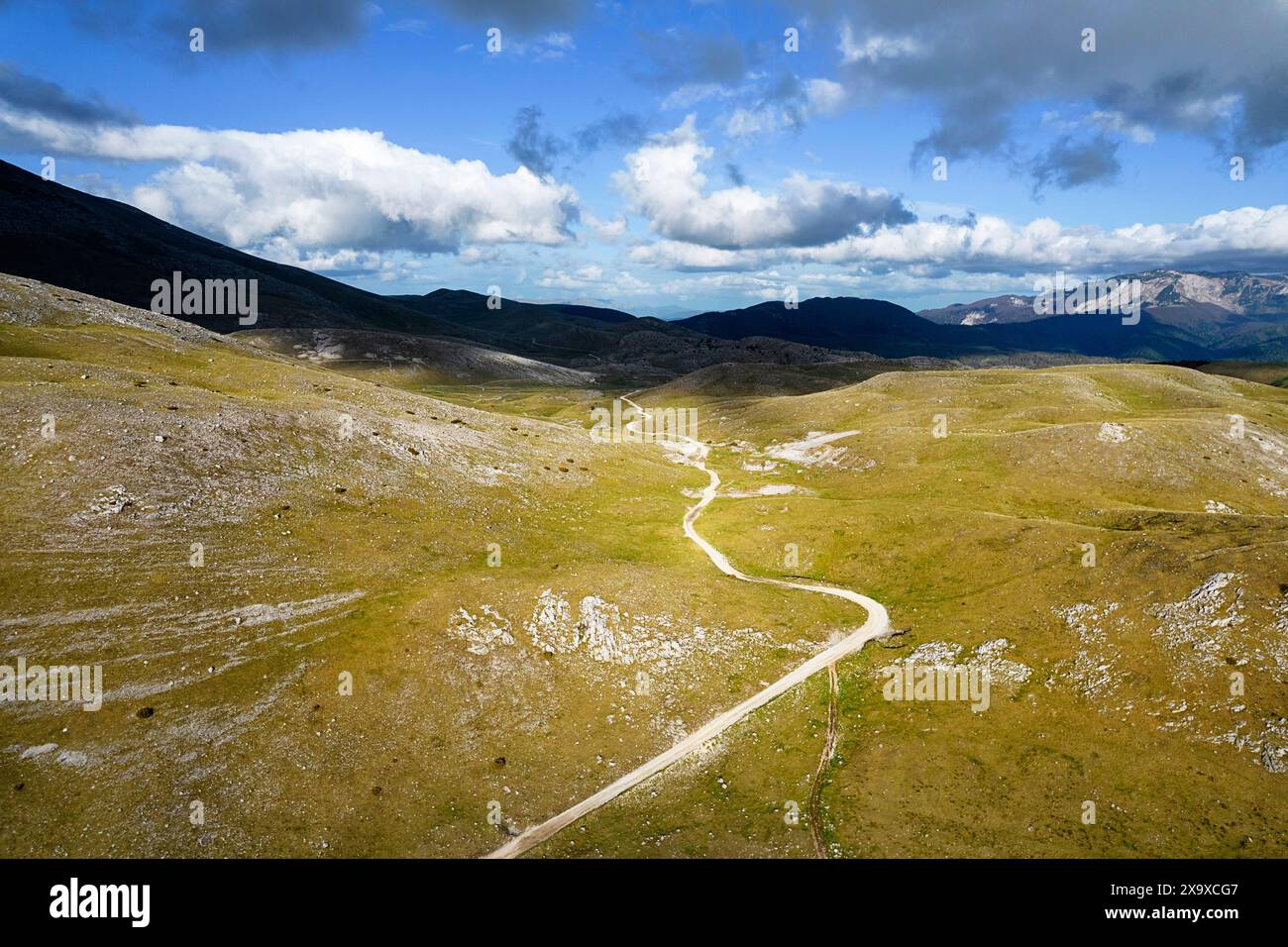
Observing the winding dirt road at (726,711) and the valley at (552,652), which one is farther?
the winding dirt road at (726,711)

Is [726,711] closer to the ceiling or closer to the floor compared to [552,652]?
closer to the floor

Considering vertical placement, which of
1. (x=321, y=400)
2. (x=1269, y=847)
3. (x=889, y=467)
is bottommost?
(x=1269, y=847)

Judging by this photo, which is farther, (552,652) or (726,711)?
(552,652)

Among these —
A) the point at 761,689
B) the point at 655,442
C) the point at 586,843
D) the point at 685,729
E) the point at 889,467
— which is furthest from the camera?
the point at 655,442

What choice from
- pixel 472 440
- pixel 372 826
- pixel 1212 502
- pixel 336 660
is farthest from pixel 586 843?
pixel 1212 502

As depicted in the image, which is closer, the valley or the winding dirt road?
the valley

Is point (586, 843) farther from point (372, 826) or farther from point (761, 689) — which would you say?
point (761, 689)

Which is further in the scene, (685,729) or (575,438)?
(575,438)
